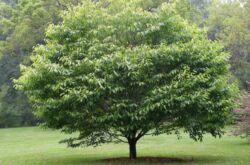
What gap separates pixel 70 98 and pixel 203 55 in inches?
200

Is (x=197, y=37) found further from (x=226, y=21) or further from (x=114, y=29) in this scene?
(x=226, y=21)

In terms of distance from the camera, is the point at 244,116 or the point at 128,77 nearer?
the point at 128,77

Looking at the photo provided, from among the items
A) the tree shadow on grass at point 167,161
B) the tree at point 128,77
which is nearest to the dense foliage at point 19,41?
the tree at point 128,77

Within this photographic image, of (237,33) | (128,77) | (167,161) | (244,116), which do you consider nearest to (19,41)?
(237,33)

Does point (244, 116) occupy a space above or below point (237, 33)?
below

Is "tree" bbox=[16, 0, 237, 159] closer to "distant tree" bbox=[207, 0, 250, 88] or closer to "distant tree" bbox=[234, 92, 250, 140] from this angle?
"distant tree" bbox=[234, 92, 250, 140]

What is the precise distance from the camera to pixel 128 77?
1645cm

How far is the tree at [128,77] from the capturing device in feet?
53.0

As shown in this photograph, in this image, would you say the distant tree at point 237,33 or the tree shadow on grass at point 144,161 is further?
the distant tree at point 237,33

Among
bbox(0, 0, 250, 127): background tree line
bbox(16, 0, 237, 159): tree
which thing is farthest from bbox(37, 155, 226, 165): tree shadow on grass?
bbox(0, 0, 250, 127): background tree line

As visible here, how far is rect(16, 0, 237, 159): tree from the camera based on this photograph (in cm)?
1616

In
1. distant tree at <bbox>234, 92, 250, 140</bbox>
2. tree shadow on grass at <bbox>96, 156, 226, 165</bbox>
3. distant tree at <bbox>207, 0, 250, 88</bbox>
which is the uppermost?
distant tree at <bbox>207, 0, 250, 88</bbox>

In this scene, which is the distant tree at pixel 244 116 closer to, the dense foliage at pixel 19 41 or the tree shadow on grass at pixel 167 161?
the tree shadow on grass at pixel 167 161

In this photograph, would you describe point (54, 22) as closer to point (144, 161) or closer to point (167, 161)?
point (144, 161)
